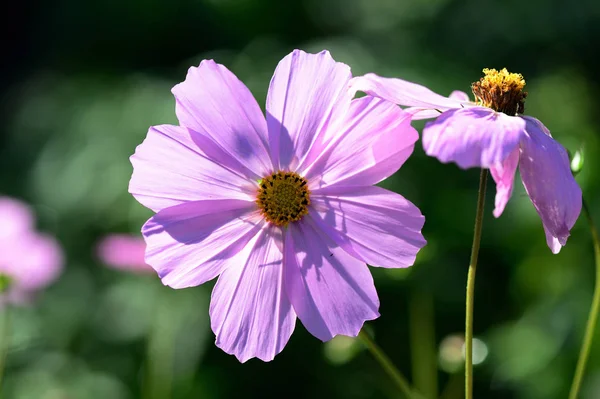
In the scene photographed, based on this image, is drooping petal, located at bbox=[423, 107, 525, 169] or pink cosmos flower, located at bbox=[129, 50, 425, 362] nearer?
drooping petal, located at bbox=[423, 107, 525, 169]

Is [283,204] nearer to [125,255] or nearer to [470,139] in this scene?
[470,139]

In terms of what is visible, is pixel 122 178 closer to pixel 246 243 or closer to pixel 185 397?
pixel 185 397

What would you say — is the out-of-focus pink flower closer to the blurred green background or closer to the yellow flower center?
the blurred green background

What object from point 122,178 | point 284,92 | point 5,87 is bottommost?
point 284,92

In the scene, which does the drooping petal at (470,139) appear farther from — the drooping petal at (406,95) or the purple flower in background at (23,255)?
the purple flower in background at (23,255)

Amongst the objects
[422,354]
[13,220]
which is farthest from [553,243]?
[13,220]

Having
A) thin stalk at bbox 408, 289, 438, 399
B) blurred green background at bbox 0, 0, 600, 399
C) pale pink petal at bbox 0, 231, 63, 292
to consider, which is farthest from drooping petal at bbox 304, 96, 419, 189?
pale pink petal at bbox 0, 231, 63, 292

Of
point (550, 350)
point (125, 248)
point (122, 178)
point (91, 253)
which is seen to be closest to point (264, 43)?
point (122, 178)
